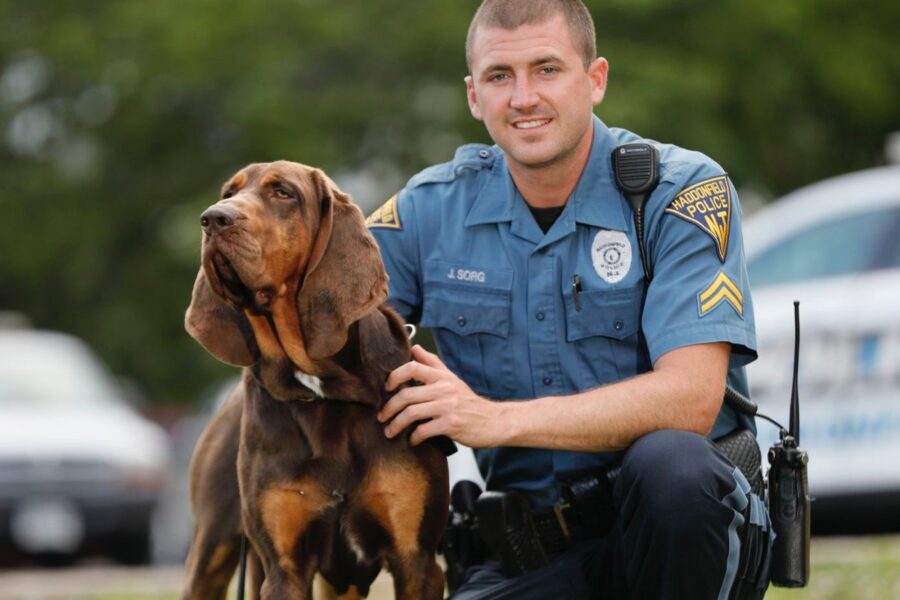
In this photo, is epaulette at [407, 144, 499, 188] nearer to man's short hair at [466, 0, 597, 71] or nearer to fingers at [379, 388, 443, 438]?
man's short hair at [466, 0, 597, 71]

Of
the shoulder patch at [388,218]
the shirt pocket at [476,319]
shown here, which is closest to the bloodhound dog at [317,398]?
the shirt pocket at [476,319]

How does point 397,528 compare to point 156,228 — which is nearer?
point 397,528

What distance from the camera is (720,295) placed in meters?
3.96

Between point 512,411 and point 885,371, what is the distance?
4.09 m

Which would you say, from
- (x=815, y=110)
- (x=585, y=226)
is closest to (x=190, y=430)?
(x=815, y=110)

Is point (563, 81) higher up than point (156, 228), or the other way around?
point (563, 81)

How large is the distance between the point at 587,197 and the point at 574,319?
34 cm

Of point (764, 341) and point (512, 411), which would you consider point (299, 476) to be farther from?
point (764, 341)

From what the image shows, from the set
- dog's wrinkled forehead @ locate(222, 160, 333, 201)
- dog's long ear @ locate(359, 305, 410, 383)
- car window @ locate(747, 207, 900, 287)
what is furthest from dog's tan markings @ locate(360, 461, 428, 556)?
car window @ locate(747, 207, 900, 287)

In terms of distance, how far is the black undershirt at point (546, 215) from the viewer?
169 inches

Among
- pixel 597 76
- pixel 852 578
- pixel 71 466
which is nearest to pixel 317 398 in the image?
pixel 597 76

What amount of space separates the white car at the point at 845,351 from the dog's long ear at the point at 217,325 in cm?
417

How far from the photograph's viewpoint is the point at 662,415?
384 cm

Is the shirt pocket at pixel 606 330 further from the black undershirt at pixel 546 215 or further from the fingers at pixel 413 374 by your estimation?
the fingers at pixel 413 374
